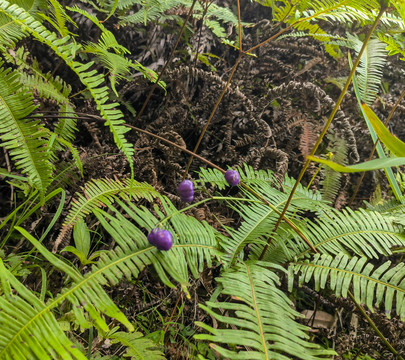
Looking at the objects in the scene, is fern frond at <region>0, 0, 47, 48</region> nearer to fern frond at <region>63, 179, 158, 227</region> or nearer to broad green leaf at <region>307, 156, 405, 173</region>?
fern frond at <region>63, 179, 158, 227</region>

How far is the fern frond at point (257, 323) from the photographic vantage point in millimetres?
763

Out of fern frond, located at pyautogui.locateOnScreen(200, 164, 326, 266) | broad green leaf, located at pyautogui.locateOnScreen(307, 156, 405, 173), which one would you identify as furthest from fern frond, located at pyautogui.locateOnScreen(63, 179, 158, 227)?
broad green leaf, located at pyautogui.locateOnScreen(307, 156, 405, 173)

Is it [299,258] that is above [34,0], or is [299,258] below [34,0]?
below

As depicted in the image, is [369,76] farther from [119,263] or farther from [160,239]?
[119,263]

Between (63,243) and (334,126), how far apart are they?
2.07 m

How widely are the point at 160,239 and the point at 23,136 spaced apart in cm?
63

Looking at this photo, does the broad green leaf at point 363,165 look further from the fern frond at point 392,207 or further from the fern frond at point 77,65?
the fern frond at point 392,207

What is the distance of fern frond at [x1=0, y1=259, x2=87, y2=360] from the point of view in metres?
0.63

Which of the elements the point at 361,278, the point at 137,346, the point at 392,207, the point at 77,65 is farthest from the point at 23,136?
the point at 392,207

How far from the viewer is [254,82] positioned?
2889 mm

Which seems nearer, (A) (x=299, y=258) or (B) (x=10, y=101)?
(B) (x=10, y=101)

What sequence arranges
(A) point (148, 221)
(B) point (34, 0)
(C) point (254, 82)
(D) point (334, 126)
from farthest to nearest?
(C) point (254, 82)
(D) point (334, 126)
(B) point (34, 0)
(A) point (148, 221)

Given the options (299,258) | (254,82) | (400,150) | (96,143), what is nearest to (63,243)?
(96,143)

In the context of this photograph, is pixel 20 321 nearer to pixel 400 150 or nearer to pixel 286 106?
pixel 400 150
